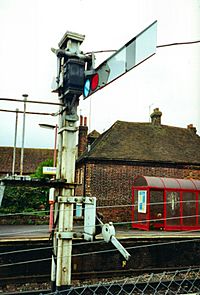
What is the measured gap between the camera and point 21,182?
150 inches

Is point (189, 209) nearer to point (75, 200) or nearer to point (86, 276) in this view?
point (86, 276)

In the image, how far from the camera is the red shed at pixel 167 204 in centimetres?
1490

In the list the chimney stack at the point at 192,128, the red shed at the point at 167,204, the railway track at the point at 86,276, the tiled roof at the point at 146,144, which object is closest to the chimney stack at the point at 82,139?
the tiled roof at the point at 146,144

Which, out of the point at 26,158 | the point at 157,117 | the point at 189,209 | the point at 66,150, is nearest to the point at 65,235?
the point at 66,150

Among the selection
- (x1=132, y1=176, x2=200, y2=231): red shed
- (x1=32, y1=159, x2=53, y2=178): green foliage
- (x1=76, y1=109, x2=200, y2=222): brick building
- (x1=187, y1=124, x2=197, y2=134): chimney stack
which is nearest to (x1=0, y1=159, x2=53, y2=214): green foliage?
(x1=76, y1=109, x2=200, y2=222): brick building

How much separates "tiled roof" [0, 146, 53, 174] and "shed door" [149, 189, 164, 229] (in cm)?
2243

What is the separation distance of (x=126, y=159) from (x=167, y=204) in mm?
4515

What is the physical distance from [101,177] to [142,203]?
3552mm

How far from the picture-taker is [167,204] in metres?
15.3

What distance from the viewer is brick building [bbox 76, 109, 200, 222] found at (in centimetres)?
1856

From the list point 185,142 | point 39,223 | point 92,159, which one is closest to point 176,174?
point 185,142

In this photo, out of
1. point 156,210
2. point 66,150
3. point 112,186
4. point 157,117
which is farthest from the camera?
point 157,117

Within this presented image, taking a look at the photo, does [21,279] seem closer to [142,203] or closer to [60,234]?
[60,234]

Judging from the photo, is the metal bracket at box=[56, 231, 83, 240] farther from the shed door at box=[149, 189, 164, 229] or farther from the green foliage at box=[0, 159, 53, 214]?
the green foliage at box=[0, 159, 53, 214]
